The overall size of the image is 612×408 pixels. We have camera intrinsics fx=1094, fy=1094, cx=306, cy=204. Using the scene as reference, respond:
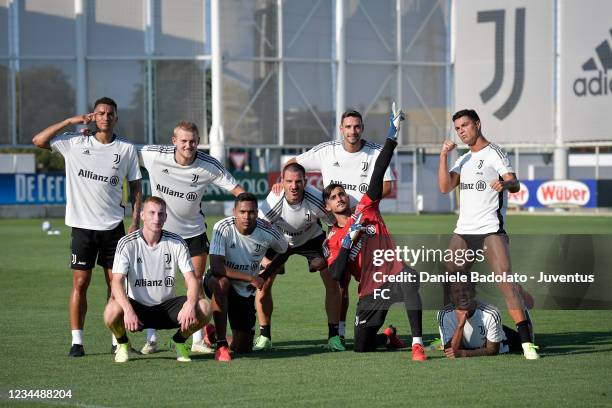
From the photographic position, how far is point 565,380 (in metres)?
8.51

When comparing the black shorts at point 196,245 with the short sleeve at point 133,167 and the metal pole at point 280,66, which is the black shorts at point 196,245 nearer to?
the short sleeve at point 133,167

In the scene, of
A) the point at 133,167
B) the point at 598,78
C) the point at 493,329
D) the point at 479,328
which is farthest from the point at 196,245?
the point at 598,78

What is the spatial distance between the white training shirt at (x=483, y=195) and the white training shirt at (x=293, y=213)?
1.50 meters

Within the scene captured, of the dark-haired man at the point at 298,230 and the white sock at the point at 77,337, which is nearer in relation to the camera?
the white sock at the point at 77,337

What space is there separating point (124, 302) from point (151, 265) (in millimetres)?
498

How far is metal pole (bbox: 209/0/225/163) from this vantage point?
146 feet

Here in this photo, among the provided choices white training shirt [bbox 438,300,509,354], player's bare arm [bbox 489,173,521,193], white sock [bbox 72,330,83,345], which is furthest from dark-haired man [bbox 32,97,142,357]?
player's bare arm [bbox 489,173,521,193]

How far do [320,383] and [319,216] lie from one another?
2.85m

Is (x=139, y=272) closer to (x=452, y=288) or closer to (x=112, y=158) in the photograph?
(x=112, y=158)

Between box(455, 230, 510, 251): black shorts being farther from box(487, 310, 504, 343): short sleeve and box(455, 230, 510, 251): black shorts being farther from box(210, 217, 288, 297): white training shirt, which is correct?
box(210, 217, 288, 297): white training shirt

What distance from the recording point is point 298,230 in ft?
36.3

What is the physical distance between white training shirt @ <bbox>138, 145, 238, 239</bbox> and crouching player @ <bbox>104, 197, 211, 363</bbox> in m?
0.91

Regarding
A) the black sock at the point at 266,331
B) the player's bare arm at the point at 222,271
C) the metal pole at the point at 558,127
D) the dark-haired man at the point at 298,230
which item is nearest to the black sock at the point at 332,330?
the dark-haired man at the point at 298,230

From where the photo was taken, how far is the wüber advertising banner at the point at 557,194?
40966 millimetres
